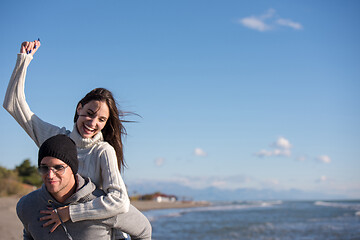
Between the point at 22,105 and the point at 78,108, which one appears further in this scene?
the point at 78,108

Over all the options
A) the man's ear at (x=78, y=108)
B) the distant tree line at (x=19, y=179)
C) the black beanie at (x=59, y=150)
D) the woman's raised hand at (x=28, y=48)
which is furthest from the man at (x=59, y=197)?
the distant tree line at (x=19, y=179)

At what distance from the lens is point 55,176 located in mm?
2322

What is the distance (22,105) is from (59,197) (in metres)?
0.83

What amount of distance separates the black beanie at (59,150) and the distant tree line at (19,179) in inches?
1188

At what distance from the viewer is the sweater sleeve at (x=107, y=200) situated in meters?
2.48

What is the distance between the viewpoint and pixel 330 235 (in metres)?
19.8

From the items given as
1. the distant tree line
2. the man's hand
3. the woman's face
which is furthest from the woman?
the distant tree line

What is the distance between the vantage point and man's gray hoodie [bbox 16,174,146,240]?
8.09 feet

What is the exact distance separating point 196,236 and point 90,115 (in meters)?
18.0

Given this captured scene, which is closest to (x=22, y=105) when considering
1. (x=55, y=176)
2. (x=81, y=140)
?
(x=81, y=140)

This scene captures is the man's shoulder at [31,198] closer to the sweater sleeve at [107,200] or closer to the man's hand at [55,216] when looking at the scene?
the man's hand at [55,216]

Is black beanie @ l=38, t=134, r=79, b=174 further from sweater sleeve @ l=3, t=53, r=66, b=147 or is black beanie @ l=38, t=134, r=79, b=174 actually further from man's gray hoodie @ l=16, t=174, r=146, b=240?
sweater sleeve @ l=3, t=53, r=66, b=147

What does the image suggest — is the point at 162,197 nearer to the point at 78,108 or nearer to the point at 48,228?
the point at 78,108

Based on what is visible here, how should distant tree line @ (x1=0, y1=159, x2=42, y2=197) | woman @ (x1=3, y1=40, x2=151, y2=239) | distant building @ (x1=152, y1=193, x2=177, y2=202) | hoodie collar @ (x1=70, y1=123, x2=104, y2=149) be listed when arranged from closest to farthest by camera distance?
woman @ (x1=3, y1=40, x2=151, y2=239)
hoodie collar @ (x1=70, y1=123, x2=104, y2=149)
distant tree line @ (x1=0, y1=159, x2=42, y2=197)
distant building @ (x1=152, y1=193, x2=177, y2=202)
